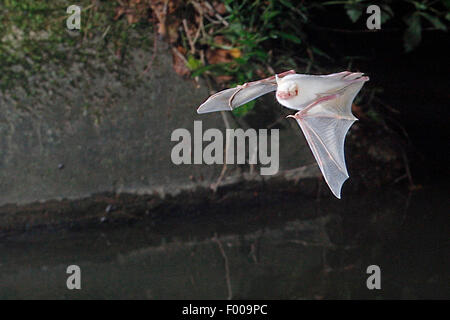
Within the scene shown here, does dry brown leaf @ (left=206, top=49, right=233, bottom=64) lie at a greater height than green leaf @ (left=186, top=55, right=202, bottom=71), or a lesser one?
greater

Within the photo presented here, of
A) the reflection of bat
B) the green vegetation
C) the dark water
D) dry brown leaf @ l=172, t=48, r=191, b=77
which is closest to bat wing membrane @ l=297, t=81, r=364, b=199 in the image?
the reflection of bat

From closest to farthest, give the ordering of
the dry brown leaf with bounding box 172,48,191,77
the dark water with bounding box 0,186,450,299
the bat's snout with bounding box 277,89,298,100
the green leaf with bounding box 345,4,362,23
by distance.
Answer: the bat's snout with bounding box 277,89,298,100 → the dark water with bounding box 0,186,450,299 → the green leaf with bounding box 345,4,362,23 → the dry brown leaf with bounding box 172,48,191,77

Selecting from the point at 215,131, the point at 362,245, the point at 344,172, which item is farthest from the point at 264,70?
the point at 344,172

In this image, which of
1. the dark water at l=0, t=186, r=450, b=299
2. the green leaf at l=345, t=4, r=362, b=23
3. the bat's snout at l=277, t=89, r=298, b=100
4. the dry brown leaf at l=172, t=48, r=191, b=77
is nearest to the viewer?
the bat's snout at l=277, t=89, r=298, b=100

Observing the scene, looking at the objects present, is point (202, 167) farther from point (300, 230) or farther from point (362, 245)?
point (362, 245)

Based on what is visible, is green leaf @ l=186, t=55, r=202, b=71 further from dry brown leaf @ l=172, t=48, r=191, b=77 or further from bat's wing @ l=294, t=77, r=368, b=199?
bat's wing @ l=294, t=77, r=368, b=199

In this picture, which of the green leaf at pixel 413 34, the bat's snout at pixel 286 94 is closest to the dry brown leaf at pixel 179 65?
the green leaf at pixel 413 34
